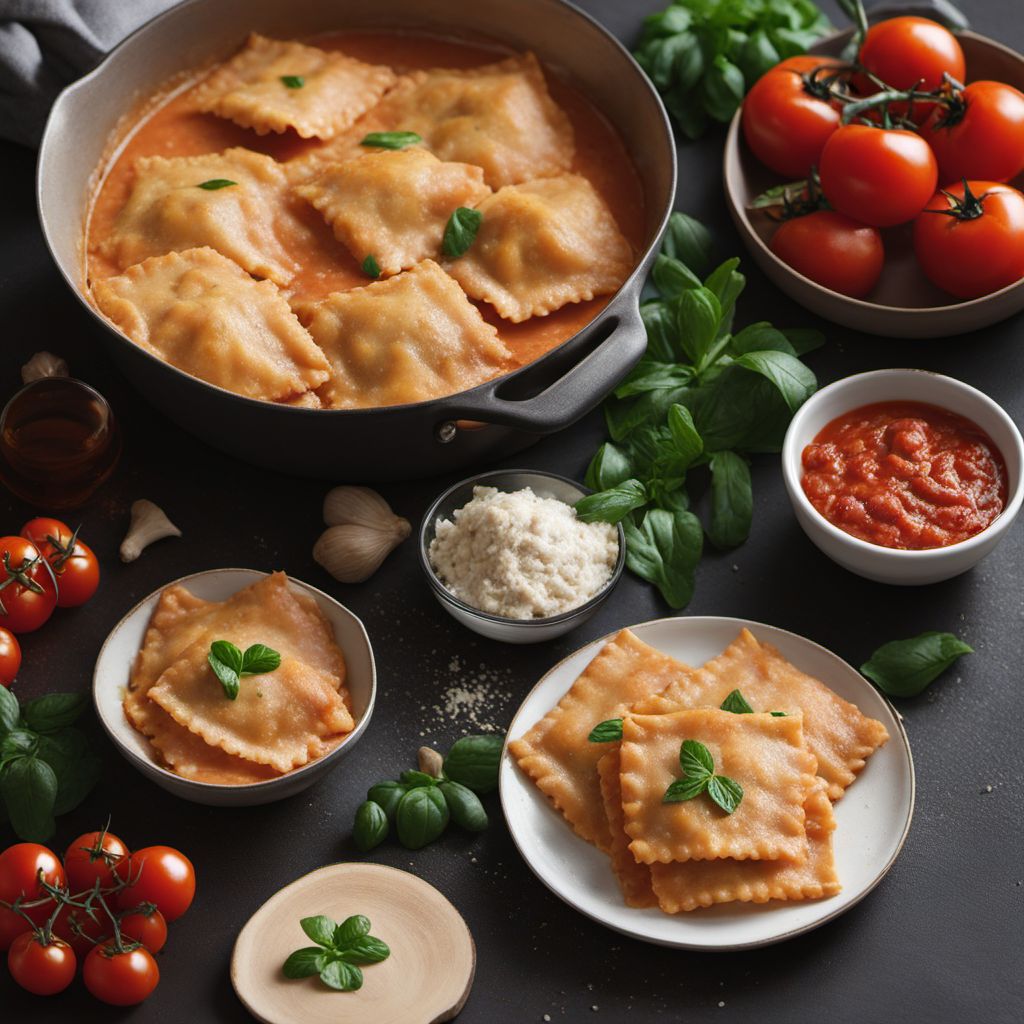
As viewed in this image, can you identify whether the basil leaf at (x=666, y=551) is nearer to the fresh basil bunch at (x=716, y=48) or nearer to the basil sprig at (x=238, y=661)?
the basil sprig at (x=238, y=661)

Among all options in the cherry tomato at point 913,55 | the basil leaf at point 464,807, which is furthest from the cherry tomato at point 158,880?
the cherry tomato at point 913,55

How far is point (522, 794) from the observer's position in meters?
3.44

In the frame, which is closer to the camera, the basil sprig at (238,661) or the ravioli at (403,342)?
the basil sprig at (238,661)

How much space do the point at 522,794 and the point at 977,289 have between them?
6.83 feet

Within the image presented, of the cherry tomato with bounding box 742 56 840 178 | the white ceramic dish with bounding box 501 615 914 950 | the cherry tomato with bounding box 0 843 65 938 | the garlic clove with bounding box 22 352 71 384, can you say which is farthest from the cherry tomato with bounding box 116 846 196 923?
the cherry tomato with bounding box 742 56 840 178

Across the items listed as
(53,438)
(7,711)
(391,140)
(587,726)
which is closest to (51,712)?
(7,711)

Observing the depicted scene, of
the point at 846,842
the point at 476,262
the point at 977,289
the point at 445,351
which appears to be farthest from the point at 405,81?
the point at 846,842

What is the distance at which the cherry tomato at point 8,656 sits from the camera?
360 cm

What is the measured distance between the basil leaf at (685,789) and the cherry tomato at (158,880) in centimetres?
114

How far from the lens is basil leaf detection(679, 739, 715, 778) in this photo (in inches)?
129

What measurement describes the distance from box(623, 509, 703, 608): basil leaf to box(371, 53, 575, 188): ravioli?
1281mm

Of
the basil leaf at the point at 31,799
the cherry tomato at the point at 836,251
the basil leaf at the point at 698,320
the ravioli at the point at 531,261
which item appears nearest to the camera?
the basil leaf at the point at 31,799

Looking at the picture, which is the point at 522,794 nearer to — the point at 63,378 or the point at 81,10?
the point at 63,378

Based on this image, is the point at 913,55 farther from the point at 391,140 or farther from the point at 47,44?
the point at 47,44
